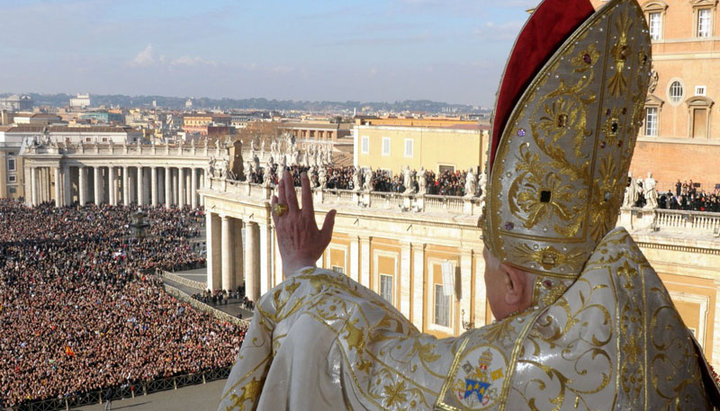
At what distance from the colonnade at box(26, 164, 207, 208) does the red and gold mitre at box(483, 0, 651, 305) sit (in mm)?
76648

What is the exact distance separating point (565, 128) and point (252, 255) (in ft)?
103

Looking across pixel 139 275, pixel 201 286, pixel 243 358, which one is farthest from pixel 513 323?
pixel 139 275

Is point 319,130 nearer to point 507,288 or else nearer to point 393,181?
point 393,181

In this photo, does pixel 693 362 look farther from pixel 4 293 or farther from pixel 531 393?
pixel 4 293

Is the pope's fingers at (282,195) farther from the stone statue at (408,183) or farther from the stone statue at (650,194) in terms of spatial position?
the stone statue at (408,183)

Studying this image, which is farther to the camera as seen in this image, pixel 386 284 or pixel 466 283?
pixel 386 284

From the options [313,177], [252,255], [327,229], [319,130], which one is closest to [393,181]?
[313,177]

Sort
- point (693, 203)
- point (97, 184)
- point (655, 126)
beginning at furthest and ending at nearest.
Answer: point (97, 184)
point (655, 126)
point (693, 203)

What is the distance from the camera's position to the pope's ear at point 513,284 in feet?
11.5

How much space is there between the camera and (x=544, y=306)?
331 centimetres

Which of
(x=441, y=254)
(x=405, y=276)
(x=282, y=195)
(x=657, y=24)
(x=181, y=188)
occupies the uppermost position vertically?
(x=657, y=24)

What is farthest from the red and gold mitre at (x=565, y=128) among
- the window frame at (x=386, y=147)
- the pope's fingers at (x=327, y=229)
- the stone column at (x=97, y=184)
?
the stone column at (x=97, y=184)

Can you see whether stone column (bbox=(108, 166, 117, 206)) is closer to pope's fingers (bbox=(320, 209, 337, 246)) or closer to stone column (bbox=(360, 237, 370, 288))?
stone column (bbox=(360, 237, 370, 288))

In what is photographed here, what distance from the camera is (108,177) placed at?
8512 centimetres
